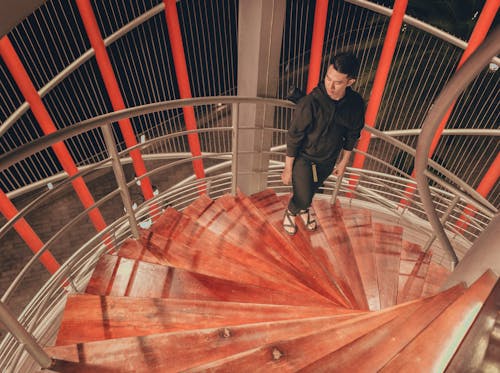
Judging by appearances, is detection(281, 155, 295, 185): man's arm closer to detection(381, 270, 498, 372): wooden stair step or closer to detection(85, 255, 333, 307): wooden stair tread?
detection(85, 255, 333, 307): wooden stair tread

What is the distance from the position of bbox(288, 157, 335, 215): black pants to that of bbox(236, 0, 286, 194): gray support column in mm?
366

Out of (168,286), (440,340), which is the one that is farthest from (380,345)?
(168,286)

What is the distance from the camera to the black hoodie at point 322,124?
215 centimetres

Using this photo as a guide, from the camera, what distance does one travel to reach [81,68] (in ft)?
20.3

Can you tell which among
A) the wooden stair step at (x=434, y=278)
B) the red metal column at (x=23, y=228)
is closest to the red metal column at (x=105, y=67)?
the red metal column at (x=23, y=228)

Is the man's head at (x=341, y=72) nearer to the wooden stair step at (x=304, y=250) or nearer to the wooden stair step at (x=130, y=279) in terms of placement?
the wooden stair step at (x=304, y=250)

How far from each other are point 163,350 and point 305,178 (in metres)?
1.37

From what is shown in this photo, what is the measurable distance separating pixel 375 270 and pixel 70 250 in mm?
6448

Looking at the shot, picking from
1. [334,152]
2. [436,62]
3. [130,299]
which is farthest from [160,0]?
[130,299]

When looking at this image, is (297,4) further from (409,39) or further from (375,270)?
(375,270)

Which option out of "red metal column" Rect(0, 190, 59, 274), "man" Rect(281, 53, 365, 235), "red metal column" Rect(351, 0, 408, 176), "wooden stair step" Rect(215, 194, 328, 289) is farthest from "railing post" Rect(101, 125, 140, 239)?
"red metal column" Rect(0, 190, 59, 274)

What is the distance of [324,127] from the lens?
223 cm

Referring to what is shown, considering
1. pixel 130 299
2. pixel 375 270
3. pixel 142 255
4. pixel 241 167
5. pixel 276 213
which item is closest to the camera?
pixel 130 299

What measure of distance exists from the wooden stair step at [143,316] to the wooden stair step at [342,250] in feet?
2.76
